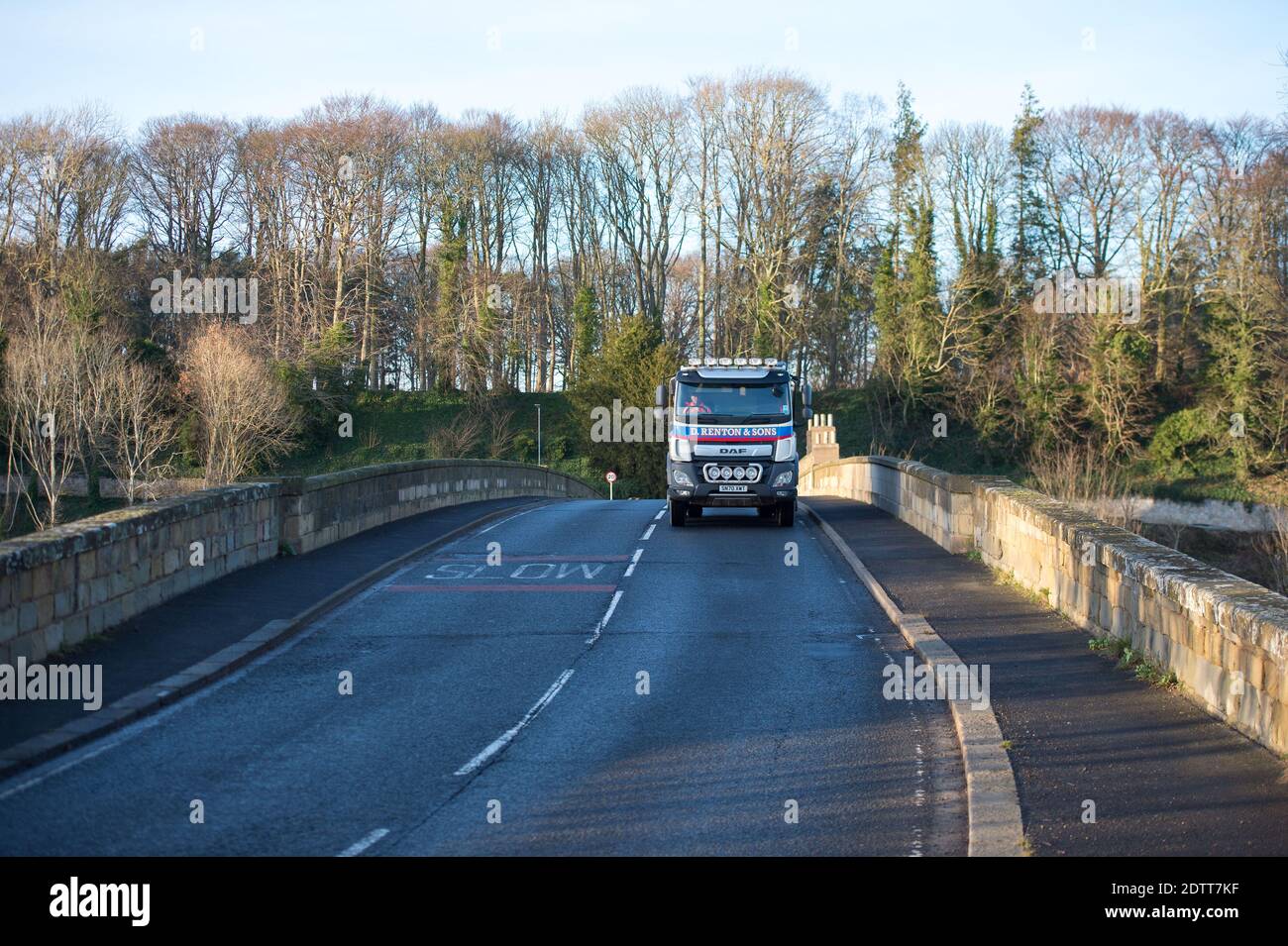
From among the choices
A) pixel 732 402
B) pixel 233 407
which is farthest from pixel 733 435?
pixel 233 407

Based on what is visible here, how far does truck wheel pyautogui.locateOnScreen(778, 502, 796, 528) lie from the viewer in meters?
23.1

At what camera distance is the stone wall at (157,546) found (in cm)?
1047

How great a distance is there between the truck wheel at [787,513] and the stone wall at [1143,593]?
3472 mm

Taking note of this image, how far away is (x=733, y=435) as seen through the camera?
22156mm

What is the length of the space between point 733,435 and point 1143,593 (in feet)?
39.6

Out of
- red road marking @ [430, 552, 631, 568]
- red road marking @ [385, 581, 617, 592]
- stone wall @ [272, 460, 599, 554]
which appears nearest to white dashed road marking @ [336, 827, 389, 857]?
red road marking @ [385, 581, 617, 592]

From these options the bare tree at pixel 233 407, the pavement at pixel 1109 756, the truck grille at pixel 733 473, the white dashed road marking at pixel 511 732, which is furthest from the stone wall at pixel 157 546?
the bare tree at pixel 233 407

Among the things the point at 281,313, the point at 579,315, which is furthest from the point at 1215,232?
the point at 281,313

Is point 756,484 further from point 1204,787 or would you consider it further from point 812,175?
point 812,175

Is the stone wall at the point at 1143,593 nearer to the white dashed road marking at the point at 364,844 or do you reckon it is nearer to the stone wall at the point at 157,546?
the white dashed road marking at the point at 364,844

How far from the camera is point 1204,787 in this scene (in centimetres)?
743

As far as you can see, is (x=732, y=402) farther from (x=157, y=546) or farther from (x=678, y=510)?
(x=157, y=546)
